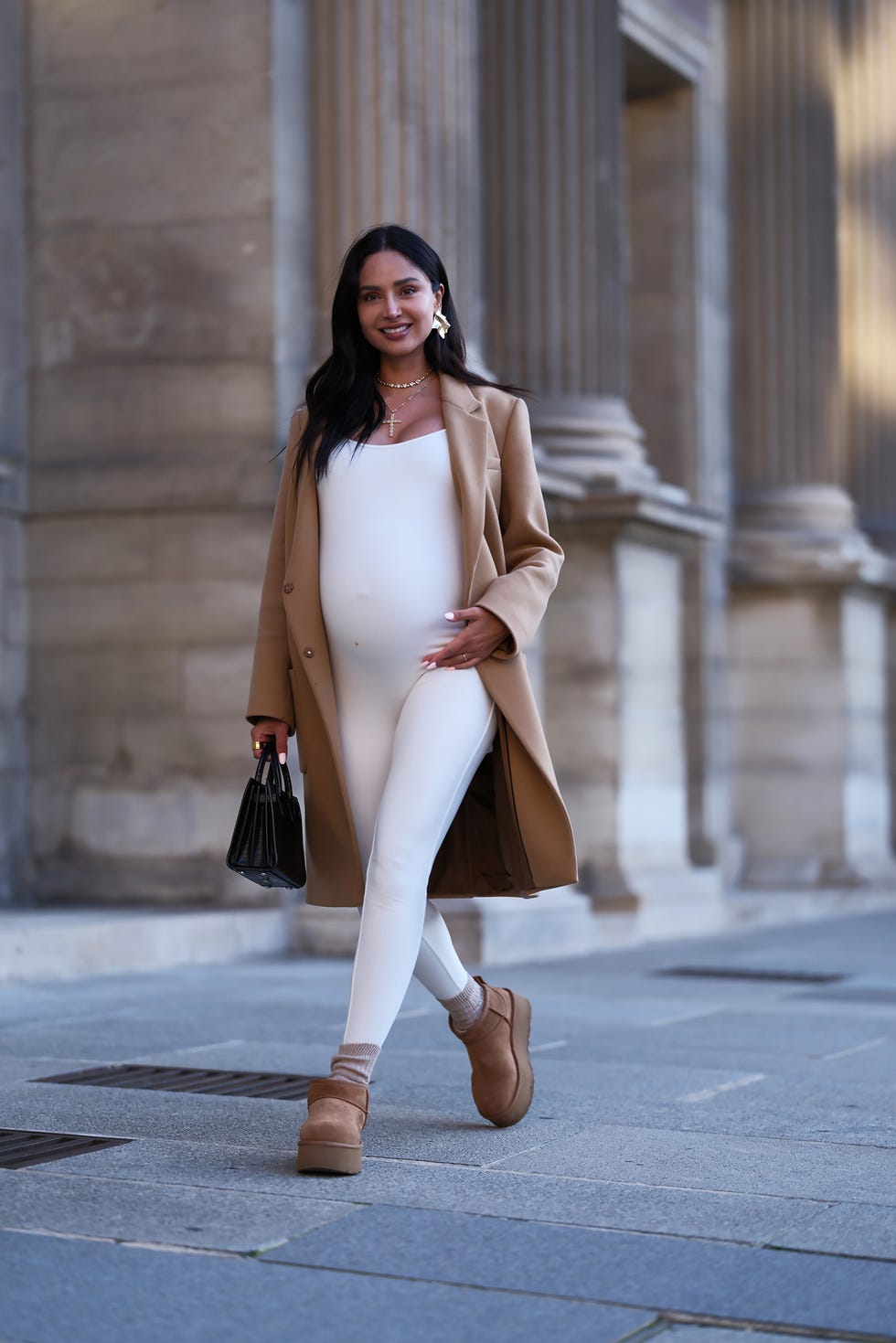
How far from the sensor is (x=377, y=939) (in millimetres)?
4324

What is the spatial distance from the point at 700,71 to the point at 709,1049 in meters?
11.6

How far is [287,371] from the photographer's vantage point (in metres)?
10.3

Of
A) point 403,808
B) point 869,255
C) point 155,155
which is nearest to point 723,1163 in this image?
point 403,808

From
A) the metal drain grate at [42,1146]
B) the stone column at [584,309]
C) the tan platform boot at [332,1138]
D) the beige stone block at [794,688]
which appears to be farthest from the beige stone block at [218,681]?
the beige stone block at [794,688]

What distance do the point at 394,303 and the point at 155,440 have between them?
5.95 m

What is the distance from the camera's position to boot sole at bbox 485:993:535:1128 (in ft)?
15.3

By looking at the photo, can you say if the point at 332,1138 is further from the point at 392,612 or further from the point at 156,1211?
the point at 392,612

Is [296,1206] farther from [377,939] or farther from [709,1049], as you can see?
[709,1049]

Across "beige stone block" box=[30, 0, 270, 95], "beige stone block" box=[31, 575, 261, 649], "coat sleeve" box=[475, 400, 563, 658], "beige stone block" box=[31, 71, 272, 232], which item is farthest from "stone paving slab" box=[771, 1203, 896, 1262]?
"beige stone block" box=[30, 0, 270, 95]

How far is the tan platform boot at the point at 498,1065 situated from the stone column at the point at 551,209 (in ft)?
26.7

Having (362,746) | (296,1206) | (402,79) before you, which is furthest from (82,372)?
(296,1206)

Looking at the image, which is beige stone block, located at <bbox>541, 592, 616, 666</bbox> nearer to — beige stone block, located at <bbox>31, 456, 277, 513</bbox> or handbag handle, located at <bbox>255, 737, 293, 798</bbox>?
beige stone block, located at <bbox>31, 456, 277, 513</bbox>

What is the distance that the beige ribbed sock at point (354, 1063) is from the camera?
13.8 ft

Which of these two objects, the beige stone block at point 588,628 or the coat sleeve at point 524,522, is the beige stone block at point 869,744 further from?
the coat sleeve at point 524,522
